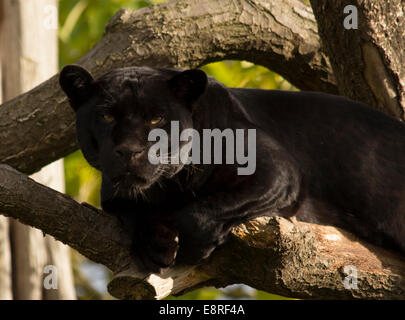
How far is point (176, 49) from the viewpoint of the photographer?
429 cm

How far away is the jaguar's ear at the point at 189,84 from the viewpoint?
293 centimetres

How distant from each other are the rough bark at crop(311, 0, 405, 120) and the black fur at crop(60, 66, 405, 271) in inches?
14.9

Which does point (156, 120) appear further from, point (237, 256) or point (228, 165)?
point (237, 256)

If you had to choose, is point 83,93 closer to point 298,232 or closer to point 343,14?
point 298,232

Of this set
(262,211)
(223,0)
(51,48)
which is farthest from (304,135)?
(51,48)

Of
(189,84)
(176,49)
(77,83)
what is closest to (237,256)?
(189,84)

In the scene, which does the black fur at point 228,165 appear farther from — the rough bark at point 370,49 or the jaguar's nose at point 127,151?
the rough bark at point 370,49

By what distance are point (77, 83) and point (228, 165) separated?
731 millimetres

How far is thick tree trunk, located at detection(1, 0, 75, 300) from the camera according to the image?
5.93 meters

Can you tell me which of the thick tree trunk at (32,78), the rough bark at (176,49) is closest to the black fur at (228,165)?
the rough bark at (176,49)

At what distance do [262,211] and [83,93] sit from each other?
35.9 inches

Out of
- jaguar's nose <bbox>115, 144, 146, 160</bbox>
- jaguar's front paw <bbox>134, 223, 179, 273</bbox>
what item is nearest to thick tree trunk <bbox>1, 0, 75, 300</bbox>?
jaguar's front paw <bbox>134, 223, 179, 273</bbox>

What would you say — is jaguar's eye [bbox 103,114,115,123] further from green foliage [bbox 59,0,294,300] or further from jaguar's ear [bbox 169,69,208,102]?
green foliage [bbox 59,0,294,300]
